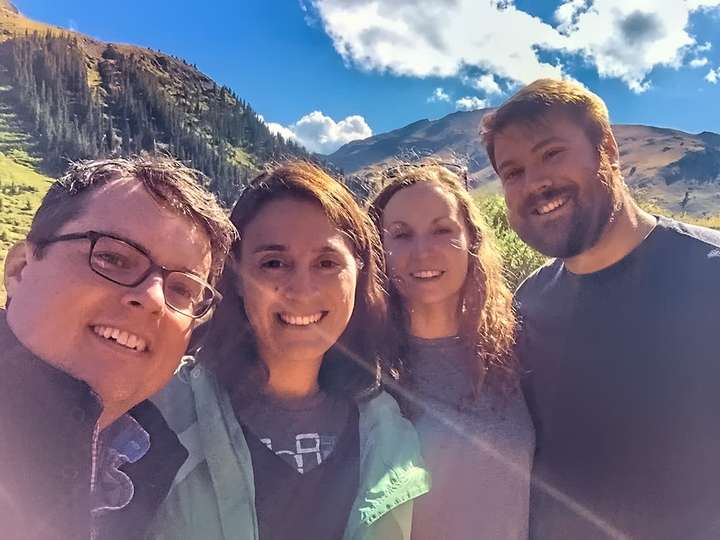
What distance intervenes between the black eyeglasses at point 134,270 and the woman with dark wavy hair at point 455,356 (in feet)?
3.16

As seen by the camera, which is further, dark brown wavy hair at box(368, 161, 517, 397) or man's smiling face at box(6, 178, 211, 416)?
dark brown wavy hair at box(368, 161, 517, 397)

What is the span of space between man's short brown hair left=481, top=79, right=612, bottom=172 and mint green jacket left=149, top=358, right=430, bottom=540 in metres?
1.79

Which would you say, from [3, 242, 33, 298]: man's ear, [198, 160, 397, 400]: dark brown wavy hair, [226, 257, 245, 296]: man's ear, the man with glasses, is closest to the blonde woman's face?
[198, 160, 397, 400]: dark brown wavy hair

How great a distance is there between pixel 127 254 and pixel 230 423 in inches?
26.1

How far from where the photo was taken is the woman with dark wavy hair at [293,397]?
73.3 inches

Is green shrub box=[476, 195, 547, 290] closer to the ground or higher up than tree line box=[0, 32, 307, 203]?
closer to the ground

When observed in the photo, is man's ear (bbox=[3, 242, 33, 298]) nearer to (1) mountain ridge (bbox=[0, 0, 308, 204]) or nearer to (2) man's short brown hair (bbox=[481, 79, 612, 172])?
(2) man's short brown hair (bbox=[481, 79, 612, 172])

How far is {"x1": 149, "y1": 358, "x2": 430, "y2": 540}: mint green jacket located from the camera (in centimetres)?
181

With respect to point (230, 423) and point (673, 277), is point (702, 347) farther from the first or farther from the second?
point (230, 423)

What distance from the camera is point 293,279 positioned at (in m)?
2.09

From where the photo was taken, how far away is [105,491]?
166cm

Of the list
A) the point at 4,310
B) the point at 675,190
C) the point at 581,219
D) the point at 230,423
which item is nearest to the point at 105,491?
the point at 230,423

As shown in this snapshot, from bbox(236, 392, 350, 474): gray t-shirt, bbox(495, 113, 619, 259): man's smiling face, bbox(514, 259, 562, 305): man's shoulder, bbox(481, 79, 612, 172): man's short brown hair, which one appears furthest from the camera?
bbox(514, 259, 562, 305): man's shoulder

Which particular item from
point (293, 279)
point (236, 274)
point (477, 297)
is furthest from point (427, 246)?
point (236, 274)
